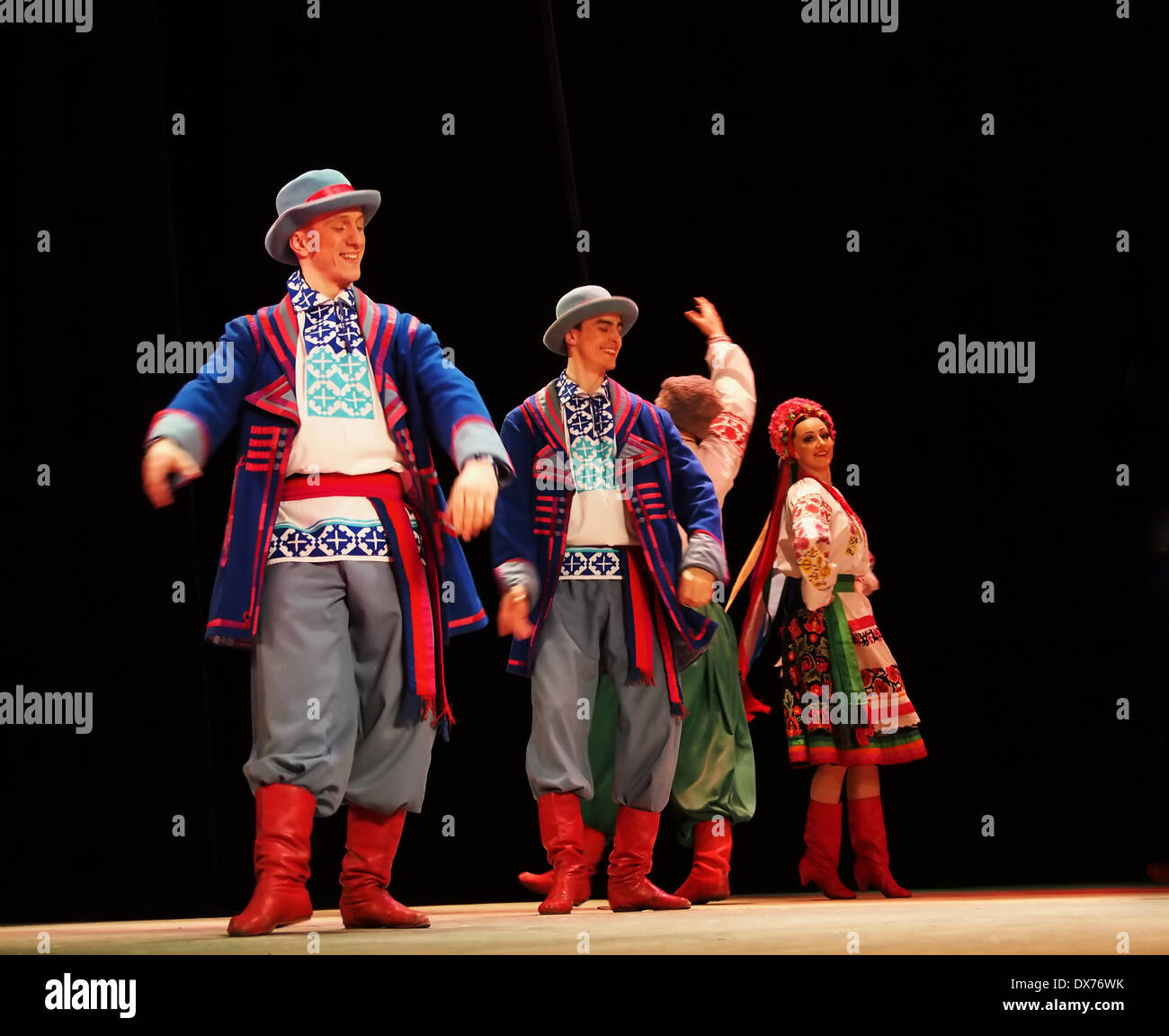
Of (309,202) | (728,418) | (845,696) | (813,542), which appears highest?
(309,202)

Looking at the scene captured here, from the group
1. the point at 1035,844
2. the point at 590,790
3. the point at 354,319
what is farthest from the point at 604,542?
the point at 1035,844

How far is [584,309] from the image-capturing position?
13.6ft

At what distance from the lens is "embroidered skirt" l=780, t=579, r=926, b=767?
4.67m

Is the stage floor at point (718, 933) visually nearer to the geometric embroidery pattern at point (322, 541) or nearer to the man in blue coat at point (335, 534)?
the man in blue coat at point (335, 534)

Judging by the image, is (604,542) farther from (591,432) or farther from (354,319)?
(354,319)

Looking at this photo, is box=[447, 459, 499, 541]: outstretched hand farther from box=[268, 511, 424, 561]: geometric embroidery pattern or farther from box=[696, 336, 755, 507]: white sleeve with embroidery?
box=[696, 336, 755, 507]: white sleeve with embroidery

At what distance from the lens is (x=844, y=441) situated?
5504 mm

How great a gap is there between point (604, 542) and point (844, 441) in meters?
1.78

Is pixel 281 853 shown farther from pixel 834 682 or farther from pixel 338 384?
pixel 834 682

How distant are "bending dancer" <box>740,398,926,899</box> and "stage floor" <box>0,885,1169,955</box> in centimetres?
56

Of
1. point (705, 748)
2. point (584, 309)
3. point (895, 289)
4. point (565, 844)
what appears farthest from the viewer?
point (895, 289)

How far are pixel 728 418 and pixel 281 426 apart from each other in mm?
1881

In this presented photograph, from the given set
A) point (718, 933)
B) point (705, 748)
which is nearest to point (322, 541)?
point (718, 933)

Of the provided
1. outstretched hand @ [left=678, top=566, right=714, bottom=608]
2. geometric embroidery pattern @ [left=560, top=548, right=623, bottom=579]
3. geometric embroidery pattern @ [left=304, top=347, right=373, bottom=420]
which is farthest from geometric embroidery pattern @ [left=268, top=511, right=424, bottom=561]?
outstretched hand @ [left=678, top=566, right=714, bottom=608]
